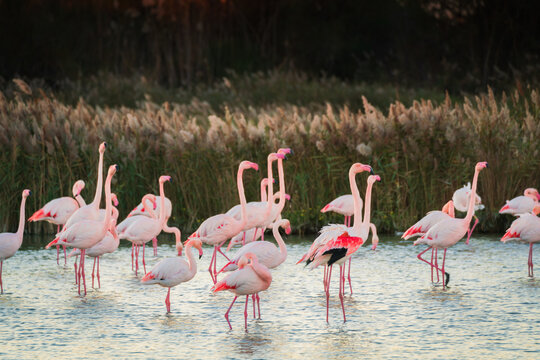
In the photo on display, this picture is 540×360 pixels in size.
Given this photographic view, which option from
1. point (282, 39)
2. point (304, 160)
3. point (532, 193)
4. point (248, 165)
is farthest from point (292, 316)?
point (282, 39)

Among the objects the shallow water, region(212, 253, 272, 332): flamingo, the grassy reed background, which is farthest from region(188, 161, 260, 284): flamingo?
the grassy reed background

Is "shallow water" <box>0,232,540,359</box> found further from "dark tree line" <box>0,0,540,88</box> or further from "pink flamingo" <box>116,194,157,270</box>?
"dark tree line" <box>0,0,540,88</box>

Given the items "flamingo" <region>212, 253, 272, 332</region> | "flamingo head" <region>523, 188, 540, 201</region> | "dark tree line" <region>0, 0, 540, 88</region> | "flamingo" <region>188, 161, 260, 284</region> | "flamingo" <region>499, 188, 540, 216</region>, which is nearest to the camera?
"flamingo" <region>212, 253, 272, 332</region>

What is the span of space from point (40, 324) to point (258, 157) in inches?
277

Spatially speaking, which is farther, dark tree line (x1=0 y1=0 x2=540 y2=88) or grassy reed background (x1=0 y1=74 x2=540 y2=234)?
dark tree line (x1=0 y1=0 x2=540 y2=88)

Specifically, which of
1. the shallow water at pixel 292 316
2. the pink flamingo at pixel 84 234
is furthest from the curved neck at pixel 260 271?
the pink flamingo at pixel 84 234

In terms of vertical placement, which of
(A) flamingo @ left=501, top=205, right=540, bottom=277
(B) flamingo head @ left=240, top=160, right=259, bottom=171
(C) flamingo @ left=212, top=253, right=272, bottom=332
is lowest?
(C) flamingo @ left=212, top=253, right=272, bottom=332

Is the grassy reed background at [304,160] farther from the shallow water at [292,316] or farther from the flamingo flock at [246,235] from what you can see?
the shallow water at [292,316]

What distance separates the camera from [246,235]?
1255cm

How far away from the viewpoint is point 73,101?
1128 inches

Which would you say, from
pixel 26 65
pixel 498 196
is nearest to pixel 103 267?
pixel 498 196

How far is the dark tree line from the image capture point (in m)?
36.4

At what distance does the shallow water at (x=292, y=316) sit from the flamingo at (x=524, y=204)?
1.27m

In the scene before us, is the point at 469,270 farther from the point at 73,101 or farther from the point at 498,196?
the point at 73,101
